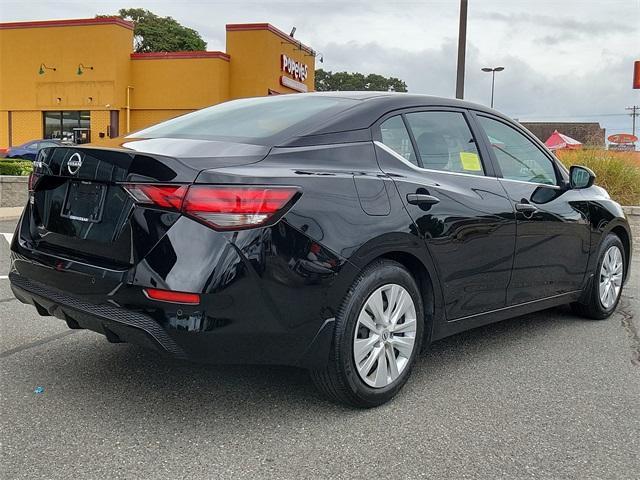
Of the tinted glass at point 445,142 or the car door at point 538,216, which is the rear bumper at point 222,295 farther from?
the car door at point 538,216

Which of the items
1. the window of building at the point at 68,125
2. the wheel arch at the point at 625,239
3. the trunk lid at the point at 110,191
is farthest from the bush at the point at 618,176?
the window of building at the point at 68,125

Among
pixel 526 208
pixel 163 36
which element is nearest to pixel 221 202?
pixel 526 208

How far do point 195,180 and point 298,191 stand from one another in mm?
454

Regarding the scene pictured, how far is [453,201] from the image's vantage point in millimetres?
3682

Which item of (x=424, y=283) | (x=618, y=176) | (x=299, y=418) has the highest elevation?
(x=618, y=176)

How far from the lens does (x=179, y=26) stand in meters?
47.8

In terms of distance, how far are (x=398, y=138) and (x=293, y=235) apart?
3.54ft

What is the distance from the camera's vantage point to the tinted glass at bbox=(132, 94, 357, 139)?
3.41 meters

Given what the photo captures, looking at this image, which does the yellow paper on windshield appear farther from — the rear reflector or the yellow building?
the yellow building

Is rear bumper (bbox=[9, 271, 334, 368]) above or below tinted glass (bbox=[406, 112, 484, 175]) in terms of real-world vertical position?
below

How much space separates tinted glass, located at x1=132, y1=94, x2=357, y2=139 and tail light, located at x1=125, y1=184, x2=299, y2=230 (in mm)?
552

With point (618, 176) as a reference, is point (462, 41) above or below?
above

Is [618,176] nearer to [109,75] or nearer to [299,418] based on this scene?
[299,418]

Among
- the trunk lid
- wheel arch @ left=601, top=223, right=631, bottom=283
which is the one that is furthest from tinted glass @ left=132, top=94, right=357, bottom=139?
wheel arch @ left=601, top=223, right=631, bottom=283
